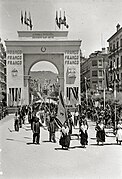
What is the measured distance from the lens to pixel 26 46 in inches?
1231

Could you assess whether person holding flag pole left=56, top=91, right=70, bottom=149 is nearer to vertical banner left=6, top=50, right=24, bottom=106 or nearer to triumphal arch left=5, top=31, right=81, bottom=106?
vertical banner left=6, top=50, right=24, bottom=106

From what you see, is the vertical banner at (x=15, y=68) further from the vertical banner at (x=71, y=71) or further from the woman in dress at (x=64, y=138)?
the woman in dress at (x=64, y=138)

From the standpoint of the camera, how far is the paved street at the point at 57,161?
9.49m

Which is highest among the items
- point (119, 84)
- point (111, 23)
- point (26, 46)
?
point (26, 46)

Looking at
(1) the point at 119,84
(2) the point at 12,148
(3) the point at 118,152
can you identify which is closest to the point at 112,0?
(3) the point at 118,152

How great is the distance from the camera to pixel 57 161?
33.1 ft

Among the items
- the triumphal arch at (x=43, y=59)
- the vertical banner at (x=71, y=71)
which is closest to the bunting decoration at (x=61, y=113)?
the triumphal arch at (x=43, y=59)

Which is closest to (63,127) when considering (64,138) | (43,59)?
(64,138)

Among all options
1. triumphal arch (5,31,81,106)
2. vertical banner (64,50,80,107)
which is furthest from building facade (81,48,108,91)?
vertical banner (64,50,80,107)

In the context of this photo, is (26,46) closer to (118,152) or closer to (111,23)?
(111,23)

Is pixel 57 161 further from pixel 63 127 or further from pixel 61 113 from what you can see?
pixel 61 113

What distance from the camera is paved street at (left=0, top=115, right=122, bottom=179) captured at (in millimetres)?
9492

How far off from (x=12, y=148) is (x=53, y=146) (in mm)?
1658

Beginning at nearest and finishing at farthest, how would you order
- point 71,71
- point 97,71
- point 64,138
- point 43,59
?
point 64,138, point 97,71, point 71,71, point 43,59
